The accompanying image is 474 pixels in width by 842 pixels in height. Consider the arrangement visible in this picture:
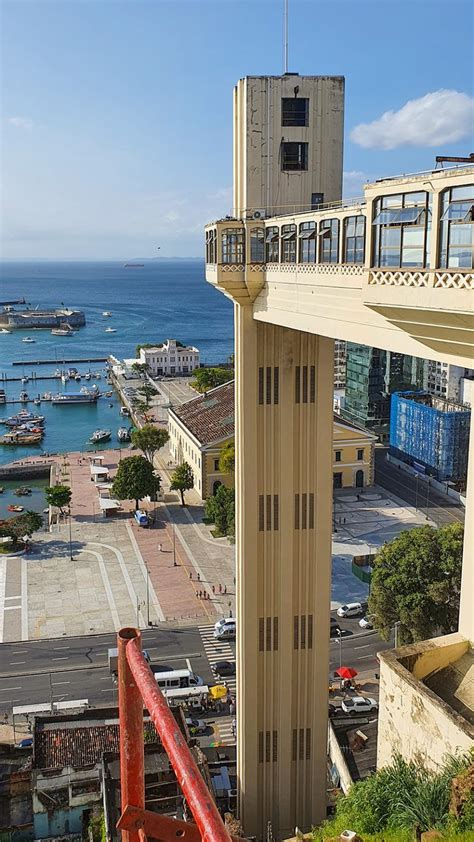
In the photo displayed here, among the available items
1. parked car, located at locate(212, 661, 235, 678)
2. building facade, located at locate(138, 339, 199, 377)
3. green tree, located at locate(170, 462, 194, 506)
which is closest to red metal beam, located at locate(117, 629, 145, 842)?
parked car, located at locate(212, 661, 235, 678)

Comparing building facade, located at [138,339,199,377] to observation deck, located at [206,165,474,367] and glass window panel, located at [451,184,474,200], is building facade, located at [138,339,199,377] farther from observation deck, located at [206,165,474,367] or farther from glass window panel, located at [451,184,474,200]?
glass window panel, located at [451,184,474,200]

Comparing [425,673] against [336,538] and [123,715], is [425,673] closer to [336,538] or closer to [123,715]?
[123,715]

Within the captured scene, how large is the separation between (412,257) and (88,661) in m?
31.9

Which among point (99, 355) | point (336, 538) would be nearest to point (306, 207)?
point (336, 538)

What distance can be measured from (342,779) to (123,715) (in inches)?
905

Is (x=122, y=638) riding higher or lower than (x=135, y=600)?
higher

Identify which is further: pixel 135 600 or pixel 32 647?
pixel 135 600

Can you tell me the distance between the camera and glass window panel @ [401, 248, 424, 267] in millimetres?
10695

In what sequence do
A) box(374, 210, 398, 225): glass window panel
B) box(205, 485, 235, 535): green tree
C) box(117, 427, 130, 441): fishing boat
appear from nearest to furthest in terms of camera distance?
box(374, 210, 398, 225): glass window panel, box(205, 485, 235, 535): green tree, box(117, 427, 130, 441): fishing boat

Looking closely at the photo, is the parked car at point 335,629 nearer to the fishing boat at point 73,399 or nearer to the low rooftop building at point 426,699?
the low rooftop building at point 426,699

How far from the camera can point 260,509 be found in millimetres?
22656

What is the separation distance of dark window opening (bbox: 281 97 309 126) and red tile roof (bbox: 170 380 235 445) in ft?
133

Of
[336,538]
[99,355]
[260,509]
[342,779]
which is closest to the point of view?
[260,509]

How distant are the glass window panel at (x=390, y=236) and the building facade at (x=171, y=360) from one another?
111054 mm
